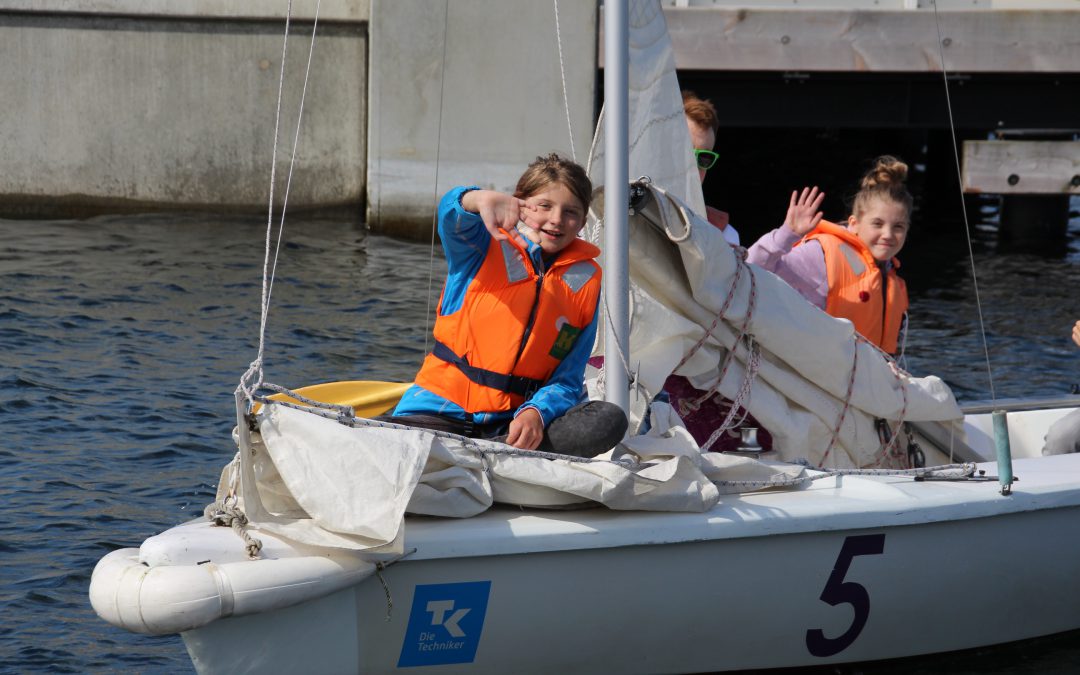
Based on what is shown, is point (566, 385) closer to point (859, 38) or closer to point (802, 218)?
point (802, 218)

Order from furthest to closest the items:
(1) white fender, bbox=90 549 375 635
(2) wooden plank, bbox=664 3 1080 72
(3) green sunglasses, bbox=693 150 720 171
Result: (2) wooden plank, bbox=664 3 1080 72
(3) green sunglasses, bbox=693 150 720 171
(1) white fender, bbox=90 549 375 635

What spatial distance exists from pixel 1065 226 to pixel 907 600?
9611 millimetres

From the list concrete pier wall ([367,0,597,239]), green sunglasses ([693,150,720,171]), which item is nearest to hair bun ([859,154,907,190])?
green sunglasses ([693,150,720,171])

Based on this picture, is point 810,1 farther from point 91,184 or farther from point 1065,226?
point 91,184

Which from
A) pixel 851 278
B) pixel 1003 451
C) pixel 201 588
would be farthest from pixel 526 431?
pixel 851 278

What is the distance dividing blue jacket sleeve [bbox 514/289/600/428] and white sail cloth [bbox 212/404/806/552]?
0.18 metres

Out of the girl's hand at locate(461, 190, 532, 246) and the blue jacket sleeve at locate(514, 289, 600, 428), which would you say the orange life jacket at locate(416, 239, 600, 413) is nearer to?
the blue jacket sleeve at locate(514, 289, 600, 428)

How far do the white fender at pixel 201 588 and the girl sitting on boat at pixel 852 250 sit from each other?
2063 mm

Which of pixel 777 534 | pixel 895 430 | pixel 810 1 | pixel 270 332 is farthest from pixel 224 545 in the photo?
pixel 810 1

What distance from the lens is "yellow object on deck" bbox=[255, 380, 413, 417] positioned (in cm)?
412

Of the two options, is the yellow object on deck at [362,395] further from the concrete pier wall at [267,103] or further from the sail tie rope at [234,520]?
the concrete pier wall at [267,103]

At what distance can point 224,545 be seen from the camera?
3205mm

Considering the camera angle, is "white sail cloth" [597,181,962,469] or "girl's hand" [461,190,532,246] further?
"white sail cloth" [597,181,962,469]

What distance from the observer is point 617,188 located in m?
3.73
